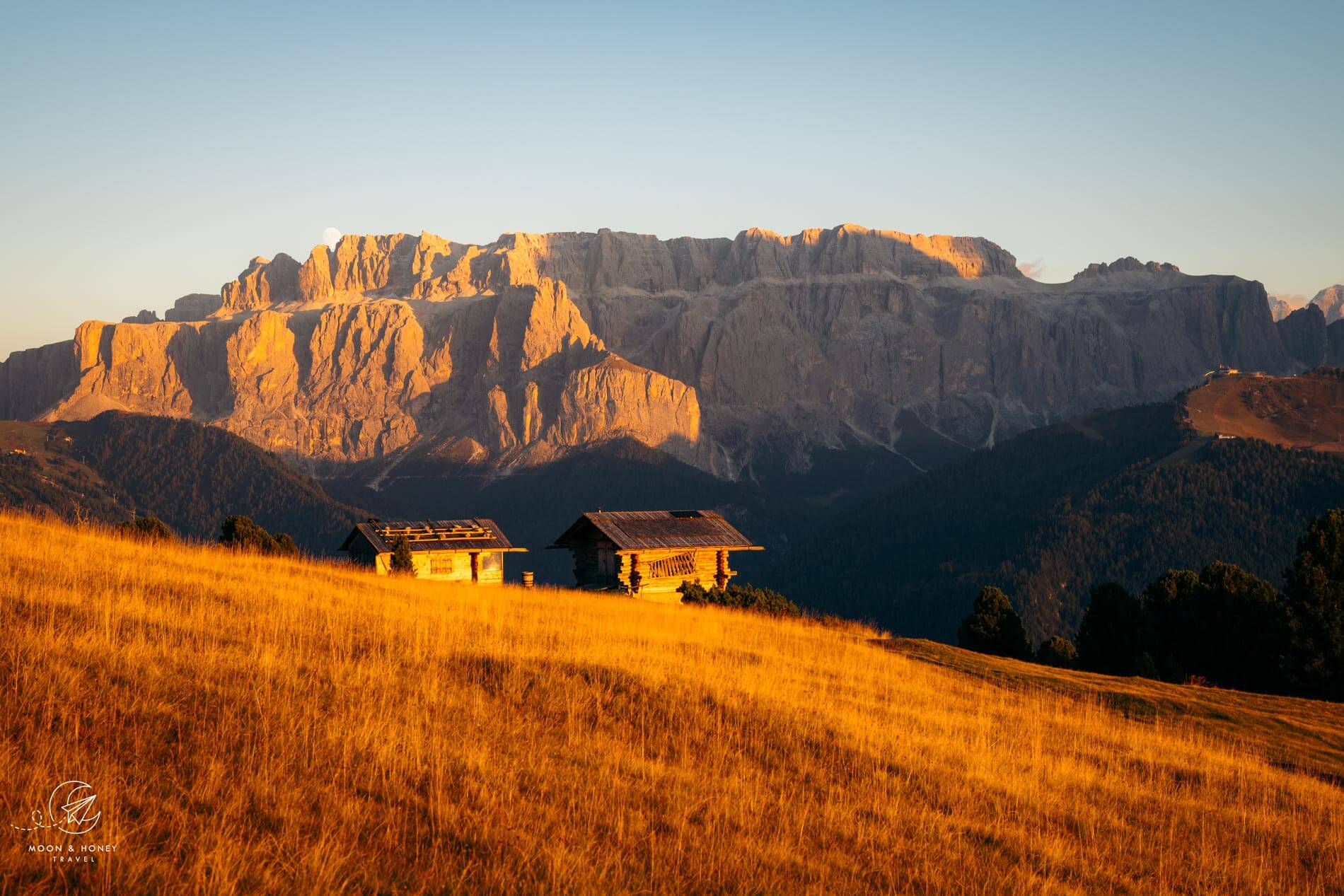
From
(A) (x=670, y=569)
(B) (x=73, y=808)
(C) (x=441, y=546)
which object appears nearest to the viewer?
(B) (x=73, y=808)

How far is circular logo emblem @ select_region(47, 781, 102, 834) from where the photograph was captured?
9.26 meters

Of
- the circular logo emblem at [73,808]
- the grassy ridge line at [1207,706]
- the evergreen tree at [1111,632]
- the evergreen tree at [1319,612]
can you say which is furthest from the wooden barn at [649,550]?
the circular logo emblem at [73,808]

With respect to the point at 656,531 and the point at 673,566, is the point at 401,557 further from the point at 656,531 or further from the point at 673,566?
the point at 673,566

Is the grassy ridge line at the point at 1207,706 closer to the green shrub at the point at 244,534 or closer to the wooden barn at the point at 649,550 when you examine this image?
the wooden barn at the point at 649,550

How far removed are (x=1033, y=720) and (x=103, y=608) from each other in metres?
16.0

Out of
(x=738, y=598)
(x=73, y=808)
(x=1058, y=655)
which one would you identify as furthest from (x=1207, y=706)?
(x=1058, y=655)

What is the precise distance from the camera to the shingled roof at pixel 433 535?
59031 millimetres

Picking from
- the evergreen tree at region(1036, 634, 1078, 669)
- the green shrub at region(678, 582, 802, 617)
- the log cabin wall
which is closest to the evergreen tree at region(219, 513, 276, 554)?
the log cabin wall

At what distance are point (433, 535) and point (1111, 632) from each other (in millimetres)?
37138

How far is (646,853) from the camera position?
10.8m

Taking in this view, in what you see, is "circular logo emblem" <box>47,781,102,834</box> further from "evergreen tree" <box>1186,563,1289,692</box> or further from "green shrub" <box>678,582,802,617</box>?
"evergreen tree" <box>1186,563,1289,692</box>

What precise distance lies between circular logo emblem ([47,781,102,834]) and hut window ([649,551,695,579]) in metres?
46.8

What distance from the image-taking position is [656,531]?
191ft

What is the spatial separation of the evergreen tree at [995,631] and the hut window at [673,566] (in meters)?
16.1
